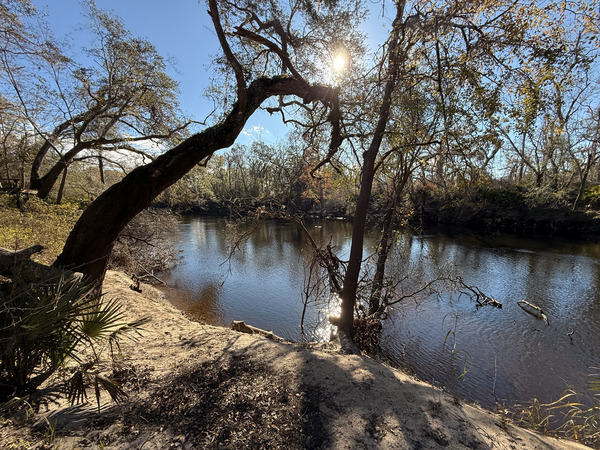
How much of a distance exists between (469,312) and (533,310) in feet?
7.27

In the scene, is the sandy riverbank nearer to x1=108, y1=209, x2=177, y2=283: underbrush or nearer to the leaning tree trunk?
the leaning tree trunk

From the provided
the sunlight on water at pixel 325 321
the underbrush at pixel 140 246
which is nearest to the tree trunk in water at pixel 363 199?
the sunlight on water at pixel 325 321

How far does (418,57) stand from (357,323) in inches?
237

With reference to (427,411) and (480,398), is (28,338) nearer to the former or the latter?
(427,411)

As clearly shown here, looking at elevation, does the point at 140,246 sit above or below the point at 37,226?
below

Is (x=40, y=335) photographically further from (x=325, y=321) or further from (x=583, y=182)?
(x=583, y=182)

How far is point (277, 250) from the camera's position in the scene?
18.8 metres

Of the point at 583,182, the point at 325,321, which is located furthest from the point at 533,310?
the point at 583,182

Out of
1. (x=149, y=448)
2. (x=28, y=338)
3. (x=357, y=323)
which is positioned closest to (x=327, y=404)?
(x=149, y=448)

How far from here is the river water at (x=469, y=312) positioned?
673cm

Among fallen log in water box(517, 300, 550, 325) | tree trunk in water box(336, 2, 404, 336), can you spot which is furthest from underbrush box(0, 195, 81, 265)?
fallen log in water box(517, 300, 550, 325)

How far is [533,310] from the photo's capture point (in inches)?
388

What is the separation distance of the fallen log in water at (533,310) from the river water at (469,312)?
0.19m

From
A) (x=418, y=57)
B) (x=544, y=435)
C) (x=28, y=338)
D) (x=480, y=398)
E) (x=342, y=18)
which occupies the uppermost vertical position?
(x=342, y=18)
